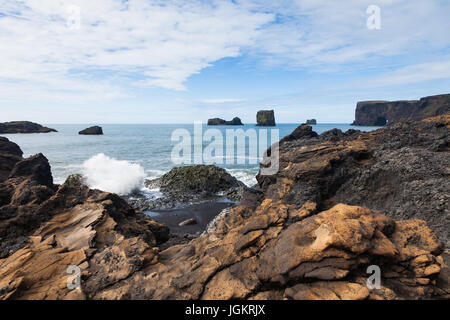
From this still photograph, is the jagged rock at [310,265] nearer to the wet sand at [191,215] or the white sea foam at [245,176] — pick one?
the wet sand at [191,215]

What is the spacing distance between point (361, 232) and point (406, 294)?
1325 millimetres

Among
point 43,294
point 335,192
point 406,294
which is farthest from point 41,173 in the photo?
point 406,294

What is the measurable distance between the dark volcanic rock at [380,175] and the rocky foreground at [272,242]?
52 millimetres

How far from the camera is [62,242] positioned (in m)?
7.91

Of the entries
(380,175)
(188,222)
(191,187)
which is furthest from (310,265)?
(191,187)

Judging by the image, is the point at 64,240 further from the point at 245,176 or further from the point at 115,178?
the point at 245,176

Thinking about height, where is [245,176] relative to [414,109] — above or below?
below

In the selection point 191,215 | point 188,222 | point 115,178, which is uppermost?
point 115,178

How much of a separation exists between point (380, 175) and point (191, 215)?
1487cm

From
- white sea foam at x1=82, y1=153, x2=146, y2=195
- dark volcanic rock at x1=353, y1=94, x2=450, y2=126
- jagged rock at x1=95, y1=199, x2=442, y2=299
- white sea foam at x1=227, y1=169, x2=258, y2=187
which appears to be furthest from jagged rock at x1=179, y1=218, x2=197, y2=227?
dark volcanic rock at x1=353, y1=94, x2=450, y2=126

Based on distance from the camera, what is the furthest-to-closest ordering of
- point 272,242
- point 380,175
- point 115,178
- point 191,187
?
point 115,178, point 191,187, point 380,175, point 272,242

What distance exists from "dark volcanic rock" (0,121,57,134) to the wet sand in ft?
528

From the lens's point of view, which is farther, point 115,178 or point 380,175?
point 115,178

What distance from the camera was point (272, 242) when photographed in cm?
633
